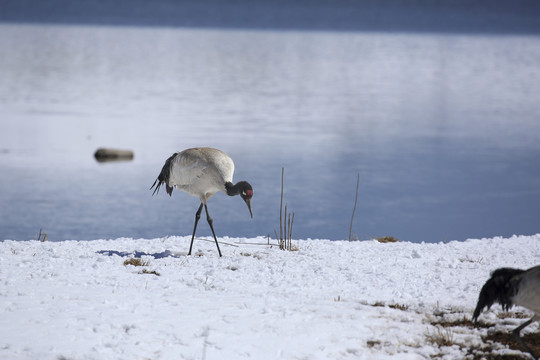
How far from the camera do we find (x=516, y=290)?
702cm

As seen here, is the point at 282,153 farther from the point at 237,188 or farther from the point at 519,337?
the point at 519,337

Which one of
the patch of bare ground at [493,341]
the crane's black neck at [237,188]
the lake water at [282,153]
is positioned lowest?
the patch of bare ground at [493,341]

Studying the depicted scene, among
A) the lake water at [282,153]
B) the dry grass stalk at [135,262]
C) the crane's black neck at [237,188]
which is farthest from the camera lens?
the lake water at [282,153]

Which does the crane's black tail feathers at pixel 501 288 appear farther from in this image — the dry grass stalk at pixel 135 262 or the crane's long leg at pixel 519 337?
the dry grass stalk at pixel 135 262

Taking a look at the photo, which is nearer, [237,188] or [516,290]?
[516,290]

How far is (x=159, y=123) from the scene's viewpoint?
132ft

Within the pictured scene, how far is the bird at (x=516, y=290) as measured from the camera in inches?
271

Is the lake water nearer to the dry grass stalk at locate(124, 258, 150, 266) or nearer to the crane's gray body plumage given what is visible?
the crane's gray body plumage

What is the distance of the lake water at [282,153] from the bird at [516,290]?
1169 centimetres

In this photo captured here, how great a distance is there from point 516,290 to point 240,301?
10.1ft

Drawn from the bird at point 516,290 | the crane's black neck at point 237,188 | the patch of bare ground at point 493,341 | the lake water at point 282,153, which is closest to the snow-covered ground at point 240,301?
the patch of bare ground at point 493,341

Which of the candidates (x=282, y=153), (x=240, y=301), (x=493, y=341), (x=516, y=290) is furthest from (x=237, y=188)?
(x=282, y=153)

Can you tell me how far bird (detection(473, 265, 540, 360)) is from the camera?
271 inches

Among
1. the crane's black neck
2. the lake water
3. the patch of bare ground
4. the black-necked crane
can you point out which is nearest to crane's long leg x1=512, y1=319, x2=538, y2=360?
the patch of bare ground
